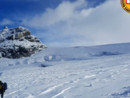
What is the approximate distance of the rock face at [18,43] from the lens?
4556 cm

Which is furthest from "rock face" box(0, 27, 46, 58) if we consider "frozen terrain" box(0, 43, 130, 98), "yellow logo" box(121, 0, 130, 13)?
"yellow logo" box(121, 0, 130, 13)

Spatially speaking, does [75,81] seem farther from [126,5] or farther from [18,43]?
[18,43]

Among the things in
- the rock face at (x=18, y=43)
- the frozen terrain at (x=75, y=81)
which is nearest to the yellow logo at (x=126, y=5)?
the frozen terrain at (x=75, y=81)

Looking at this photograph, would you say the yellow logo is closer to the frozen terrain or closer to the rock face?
the frozen terrain

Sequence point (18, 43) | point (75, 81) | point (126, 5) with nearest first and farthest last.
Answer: point (126, 5) → point (75, 81) → point (18, 43)

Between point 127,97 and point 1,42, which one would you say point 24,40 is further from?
point 127,97

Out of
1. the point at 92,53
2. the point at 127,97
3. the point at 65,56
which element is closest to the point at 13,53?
the point at 65,56

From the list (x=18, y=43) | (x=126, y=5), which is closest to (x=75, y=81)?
(x=126, y=5)

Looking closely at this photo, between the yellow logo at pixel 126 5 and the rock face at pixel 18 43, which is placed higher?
the rock face at pixel 18 43

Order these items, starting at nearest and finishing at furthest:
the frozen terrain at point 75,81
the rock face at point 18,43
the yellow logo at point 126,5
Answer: the yellow logo at point 126,5
the frozen terrain at point 75,81
the rock face at point 18,43

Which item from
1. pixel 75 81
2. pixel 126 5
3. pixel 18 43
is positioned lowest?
pixel 75 81

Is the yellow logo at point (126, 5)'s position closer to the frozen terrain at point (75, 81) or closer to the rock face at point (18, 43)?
the frozen terrain at point (75, 81)

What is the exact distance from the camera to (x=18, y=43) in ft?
162

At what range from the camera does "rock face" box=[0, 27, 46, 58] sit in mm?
45562
